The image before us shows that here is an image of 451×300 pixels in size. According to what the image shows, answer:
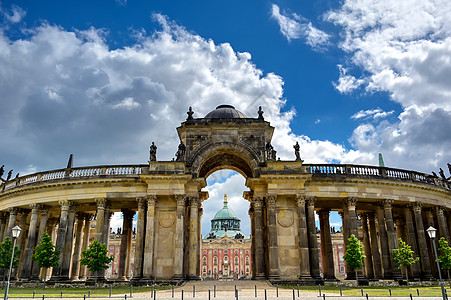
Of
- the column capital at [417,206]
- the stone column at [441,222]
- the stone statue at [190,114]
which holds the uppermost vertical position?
the stone statue at [190,114]

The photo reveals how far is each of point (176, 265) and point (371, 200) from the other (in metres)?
25.8

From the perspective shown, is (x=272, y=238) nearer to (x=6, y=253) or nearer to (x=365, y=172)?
(x=365, y=172)

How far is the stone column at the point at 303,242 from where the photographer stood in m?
39.9

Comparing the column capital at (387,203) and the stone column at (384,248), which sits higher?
the column capital at (387,203)

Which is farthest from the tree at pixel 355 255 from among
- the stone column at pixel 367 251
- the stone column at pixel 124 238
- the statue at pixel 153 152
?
the stone column at pixel 124 238

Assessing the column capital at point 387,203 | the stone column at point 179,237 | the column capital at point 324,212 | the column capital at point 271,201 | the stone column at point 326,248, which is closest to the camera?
the stone column at point 179,237

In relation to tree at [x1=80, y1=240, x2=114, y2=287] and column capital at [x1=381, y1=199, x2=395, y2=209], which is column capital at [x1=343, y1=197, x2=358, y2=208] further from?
tree at [x1=80, y1=240, x2=114, y2=287]

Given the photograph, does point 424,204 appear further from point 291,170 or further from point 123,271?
point 123,271

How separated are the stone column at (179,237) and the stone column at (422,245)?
29.8 meters

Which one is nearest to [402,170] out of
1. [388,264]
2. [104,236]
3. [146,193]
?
[388,264]

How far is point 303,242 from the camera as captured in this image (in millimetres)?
41031

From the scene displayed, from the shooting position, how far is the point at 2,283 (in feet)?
142

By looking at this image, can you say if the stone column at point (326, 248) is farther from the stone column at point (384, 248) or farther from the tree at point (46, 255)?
the tree at point (46, 255)

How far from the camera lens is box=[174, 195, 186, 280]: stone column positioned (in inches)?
1556
